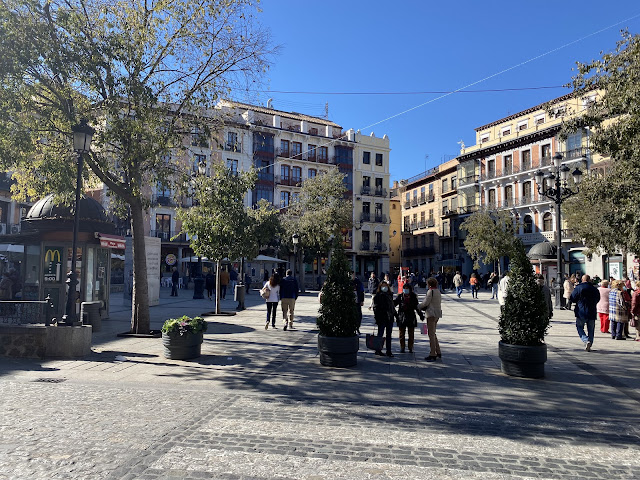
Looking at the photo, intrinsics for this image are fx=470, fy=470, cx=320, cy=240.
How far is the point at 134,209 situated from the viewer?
1095 centimetres

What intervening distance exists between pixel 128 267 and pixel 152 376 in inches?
470

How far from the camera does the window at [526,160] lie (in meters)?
40.6

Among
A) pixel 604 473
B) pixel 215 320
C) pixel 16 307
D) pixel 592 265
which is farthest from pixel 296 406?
pixel 592 265

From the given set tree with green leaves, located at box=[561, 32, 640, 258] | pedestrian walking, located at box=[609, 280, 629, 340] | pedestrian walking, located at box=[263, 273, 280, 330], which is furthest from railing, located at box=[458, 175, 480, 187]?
pedestrian walking, located at box=[263, 273, 280, 330]

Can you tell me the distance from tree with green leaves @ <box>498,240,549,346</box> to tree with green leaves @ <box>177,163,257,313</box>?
9190 mm

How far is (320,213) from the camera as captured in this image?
3048 centimetres

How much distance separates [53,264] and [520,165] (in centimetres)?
3874

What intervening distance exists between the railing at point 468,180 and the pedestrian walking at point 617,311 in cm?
3668

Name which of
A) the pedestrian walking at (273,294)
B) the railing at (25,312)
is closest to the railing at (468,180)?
the pedestrian walking at (273,294)

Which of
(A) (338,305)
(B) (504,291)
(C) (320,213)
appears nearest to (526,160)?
(C) (320,213)

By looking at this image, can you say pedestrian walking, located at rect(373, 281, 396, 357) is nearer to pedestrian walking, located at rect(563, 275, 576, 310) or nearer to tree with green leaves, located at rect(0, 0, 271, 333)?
tree with green leaves, located at rect(0, 0, 271, 333)

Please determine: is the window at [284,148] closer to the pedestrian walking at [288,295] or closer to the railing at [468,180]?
the railing at [468,180]

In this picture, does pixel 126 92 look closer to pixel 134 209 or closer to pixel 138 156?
pixel 138 156

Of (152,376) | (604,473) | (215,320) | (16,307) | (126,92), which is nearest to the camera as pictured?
(604,473)
